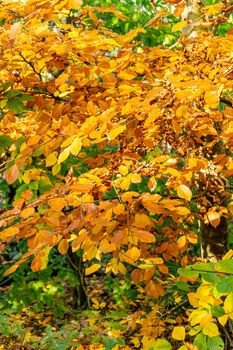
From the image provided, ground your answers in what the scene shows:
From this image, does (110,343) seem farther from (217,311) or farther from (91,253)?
(217,311)

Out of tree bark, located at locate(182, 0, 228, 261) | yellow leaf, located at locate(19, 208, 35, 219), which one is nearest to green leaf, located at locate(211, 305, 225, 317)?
yellow leaf, located at locate(19, 208, 35, 219)

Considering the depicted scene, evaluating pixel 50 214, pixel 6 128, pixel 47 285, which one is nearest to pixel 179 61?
pixel 50 214

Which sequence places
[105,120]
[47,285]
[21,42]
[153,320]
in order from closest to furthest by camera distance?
[105,120] → [21,42] → [153,320] → [47,285]

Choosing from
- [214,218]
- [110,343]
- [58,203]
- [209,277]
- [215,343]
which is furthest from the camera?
[110,343]

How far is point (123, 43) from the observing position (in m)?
2.65

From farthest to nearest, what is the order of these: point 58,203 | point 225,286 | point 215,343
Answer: point 58,203, point 215,343, point 225,286

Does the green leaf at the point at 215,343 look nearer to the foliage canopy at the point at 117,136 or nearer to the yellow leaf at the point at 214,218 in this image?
the foliage canopy at the point at 117,136

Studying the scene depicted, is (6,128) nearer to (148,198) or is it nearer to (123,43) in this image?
(123,43)

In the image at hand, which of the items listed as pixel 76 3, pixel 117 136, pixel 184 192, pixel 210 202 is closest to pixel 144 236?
pixel 184 192

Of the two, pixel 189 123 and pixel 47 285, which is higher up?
pixel 189 123

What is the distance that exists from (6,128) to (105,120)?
203 centimetres

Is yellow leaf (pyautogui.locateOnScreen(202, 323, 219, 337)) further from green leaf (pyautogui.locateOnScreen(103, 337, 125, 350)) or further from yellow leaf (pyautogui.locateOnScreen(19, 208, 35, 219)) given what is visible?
green leaf (pyautogui.locateOnScreen(103, 337, 125, 350))

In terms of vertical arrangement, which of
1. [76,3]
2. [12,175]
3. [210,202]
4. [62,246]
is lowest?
[210,202]

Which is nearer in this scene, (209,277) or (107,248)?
(209,277)
